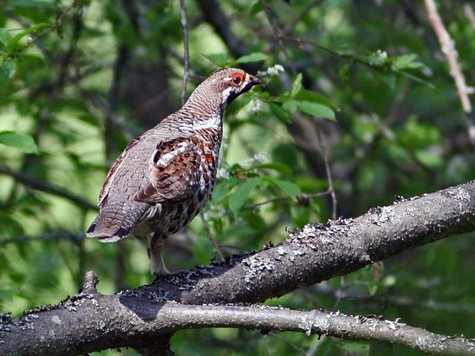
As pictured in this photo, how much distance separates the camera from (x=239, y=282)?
12.2ft

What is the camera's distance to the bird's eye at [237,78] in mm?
5051

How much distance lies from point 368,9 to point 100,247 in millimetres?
4798

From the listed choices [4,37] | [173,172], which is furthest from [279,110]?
[4,37]

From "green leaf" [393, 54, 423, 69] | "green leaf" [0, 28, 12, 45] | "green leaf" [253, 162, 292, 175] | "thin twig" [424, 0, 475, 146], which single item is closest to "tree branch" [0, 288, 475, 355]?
"green leaf" [253, 162, 292, 175]

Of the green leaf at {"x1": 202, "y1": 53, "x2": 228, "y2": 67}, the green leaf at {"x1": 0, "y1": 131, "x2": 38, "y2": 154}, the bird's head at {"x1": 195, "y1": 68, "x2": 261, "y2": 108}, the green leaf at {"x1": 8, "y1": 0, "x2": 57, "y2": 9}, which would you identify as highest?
the green leaf at {"x1": 8, "y1": 0, "x2": 57, "y2": 9}

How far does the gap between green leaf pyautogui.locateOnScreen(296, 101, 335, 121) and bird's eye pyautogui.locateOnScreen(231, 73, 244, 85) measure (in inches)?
18.5

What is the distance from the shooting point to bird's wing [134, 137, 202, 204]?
4.18 m

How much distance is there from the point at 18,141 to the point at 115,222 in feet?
2.81

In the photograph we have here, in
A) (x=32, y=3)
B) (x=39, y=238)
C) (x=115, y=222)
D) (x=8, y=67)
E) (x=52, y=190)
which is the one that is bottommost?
(x=39, y=238)

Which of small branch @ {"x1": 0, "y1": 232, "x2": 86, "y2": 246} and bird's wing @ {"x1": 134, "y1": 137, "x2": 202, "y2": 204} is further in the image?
small branch @ {"x1": 0, "y1": 232, "x2": 86, "y2": 246}

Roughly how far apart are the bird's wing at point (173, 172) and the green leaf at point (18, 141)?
0.66 m

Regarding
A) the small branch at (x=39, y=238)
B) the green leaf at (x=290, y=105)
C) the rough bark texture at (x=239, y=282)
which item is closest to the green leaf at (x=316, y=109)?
the green leaf at (x=290, y=105)

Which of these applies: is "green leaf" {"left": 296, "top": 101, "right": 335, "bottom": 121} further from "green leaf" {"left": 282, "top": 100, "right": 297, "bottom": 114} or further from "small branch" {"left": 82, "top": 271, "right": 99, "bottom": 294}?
"small branch" {"left": 82, "top": 271, "right": 99, "bottom": 294}

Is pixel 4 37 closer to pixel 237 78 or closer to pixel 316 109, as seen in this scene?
pixel 237 78
